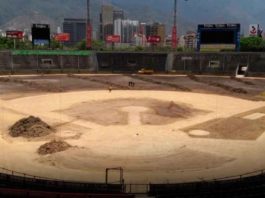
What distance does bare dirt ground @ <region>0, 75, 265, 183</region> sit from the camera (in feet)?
142

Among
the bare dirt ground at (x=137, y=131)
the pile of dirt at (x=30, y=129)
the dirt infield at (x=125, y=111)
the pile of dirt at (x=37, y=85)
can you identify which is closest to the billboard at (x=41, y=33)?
the pile of dirt at (x=37, y=85)

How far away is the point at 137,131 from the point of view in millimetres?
57469

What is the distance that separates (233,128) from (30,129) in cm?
2801

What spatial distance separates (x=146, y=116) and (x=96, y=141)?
16.5 m

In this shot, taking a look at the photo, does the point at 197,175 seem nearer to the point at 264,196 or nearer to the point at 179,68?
the point at 264,196

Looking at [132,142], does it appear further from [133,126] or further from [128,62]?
[128,62]

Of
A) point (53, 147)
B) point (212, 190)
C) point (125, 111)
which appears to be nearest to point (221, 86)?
point (125, 111)

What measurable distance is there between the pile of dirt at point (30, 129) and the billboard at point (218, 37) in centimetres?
8033

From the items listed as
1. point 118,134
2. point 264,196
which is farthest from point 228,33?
point 264,196

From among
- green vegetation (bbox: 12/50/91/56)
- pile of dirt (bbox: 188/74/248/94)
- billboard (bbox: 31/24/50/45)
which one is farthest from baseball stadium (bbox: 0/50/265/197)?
billboard (bbox: 31/24/50/45)

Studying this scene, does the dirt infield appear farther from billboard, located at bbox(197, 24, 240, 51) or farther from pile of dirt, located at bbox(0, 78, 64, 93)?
billboard, located at bbox(197, 24, 240, 51)

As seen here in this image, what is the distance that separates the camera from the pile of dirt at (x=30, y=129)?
54.4 meters

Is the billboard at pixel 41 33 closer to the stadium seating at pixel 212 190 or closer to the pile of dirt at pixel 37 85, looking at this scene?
the pile of dirt at pixel 37 85

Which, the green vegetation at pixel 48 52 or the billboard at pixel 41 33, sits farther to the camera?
the billboard at pixel 41 33
